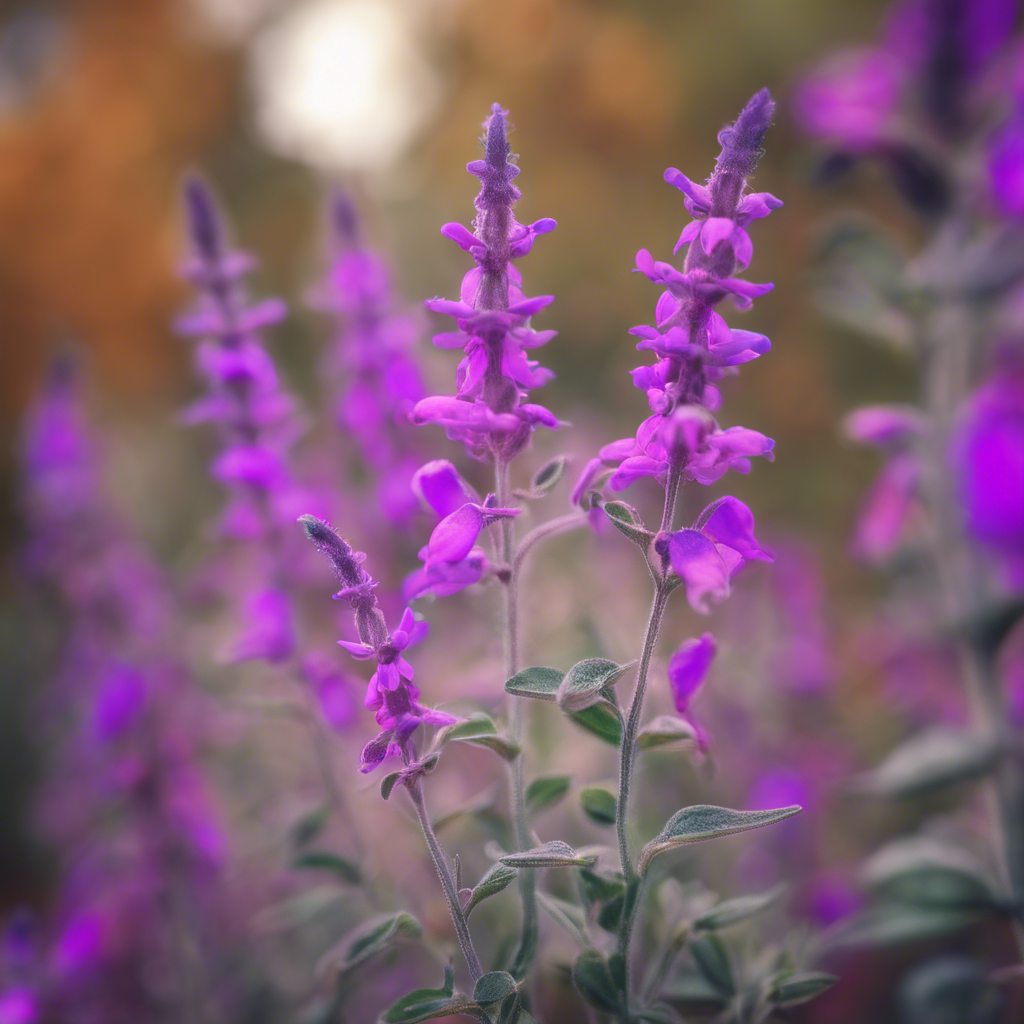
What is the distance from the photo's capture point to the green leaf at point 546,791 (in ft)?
1.27

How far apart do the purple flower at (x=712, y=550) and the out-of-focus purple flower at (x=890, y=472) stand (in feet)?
1.24

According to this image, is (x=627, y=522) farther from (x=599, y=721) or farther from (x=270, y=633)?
(x=270, y=633)

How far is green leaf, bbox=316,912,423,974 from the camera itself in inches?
13.5

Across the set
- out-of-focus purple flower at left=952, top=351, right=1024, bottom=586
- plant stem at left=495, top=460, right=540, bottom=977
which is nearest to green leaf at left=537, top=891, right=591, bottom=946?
plant stem at left=495, top=460, right=540, bottom=977

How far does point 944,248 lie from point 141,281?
1413mm

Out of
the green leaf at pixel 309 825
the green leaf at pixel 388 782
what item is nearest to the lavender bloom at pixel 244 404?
the green leaf at pixel 309 825

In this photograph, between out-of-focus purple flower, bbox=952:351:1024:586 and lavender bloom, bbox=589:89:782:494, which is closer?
lavender bloom, bbox=589:89:782:494

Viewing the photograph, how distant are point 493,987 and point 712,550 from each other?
0.19m

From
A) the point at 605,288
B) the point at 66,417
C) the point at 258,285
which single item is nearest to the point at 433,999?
the point at 66,417

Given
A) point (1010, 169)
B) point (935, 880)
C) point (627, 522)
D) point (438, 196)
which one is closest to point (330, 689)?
point (627, 522)

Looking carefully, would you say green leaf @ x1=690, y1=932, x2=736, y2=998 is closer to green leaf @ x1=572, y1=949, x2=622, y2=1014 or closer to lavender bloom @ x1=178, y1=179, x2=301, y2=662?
green leaf @ x1=572, y1=949, x2=622, y2=1014

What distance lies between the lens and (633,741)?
0.32 m

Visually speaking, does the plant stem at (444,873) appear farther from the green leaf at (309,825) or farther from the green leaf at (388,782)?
the green leaf at (309,825)

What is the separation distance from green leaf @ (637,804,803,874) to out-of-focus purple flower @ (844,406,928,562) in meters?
0.40
